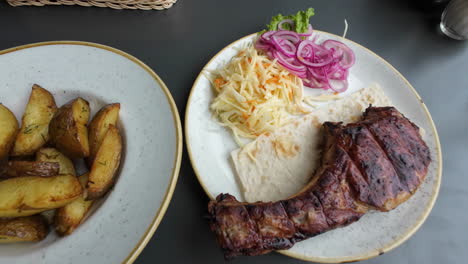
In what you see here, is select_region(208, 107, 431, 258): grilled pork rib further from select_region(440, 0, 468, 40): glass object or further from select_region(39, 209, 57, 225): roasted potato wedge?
select_region(440, 0, 468, 40): glass object

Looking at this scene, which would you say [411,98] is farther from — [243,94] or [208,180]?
[208,180]

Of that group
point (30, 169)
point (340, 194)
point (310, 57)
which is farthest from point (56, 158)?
point (310, 57)

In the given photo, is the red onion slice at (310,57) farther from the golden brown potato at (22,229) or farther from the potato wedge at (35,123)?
the golden brown potato at (22,229)

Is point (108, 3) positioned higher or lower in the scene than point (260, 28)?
higher

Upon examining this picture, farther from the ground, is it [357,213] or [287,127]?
[287,127]

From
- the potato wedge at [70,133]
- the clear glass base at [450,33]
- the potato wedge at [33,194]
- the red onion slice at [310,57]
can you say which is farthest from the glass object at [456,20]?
Answer: the potato wedge at [33,194]

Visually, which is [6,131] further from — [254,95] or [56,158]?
[254,95]

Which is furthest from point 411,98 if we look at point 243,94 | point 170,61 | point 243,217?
point 170,61
